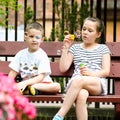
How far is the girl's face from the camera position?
4789mm

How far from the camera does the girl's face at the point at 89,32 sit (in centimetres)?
479

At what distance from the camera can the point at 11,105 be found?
5.08 feet

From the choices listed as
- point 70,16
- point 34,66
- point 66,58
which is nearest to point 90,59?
point 66,58

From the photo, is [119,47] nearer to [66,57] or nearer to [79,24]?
[66,57]

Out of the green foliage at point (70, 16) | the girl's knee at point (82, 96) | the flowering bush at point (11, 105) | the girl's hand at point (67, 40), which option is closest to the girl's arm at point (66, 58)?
the girl's hand at point (67, 40)

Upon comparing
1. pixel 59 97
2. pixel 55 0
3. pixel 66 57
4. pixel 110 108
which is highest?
pixel 55 0

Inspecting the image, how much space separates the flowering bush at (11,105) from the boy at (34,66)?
2.89 meters

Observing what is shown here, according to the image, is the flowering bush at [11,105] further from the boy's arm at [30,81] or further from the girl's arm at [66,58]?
the girl's arm at [66,58]

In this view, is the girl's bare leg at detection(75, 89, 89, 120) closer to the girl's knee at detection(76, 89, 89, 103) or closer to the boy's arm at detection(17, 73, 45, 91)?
the girl's knee at detection(76, 89, 89, 103)

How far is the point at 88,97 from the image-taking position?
430cm

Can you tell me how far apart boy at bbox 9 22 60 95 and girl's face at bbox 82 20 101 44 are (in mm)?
468

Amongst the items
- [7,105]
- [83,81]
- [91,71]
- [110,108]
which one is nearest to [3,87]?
[7,105]

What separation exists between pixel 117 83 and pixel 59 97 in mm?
987

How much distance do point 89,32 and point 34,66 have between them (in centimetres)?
69
